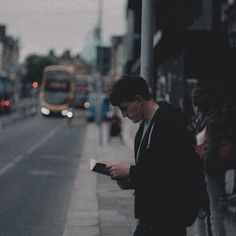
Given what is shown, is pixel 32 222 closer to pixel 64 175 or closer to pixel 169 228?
pixel 169 228

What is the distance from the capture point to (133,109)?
395 cm

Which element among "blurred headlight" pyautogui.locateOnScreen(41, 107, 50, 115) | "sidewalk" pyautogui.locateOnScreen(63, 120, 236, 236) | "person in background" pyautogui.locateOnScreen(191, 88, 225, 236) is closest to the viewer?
"person in background" pyautogui.locateOnScreen(191, 88, 225, 236)

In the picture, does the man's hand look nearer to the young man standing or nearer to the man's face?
the young man standing

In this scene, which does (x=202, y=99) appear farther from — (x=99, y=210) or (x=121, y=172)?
(x=99, y=210)

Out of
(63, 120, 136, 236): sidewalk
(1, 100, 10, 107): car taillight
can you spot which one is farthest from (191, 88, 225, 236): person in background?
(1, 100, 10, 107): car taillight

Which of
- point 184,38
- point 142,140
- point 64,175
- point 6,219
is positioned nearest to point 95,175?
point 64,175

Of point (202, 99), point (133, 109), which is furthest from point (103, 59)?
point (133, 109)

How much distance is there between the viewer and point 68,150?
2669cm

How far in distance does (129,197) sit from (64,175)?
476 cm

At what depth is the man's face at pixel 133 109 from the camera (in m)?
3.94

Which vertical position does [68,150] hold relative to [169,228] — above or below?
below

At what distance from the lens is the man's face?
394 cm

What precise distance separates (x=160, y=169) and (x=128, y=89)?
1.42 ft

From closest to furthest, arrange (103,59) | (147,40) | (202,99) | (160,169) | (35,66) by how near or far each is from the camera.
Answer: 1. (160,169)
2. (202,99)
3. (147,40)
4. (103,59)
5. (35,66)
